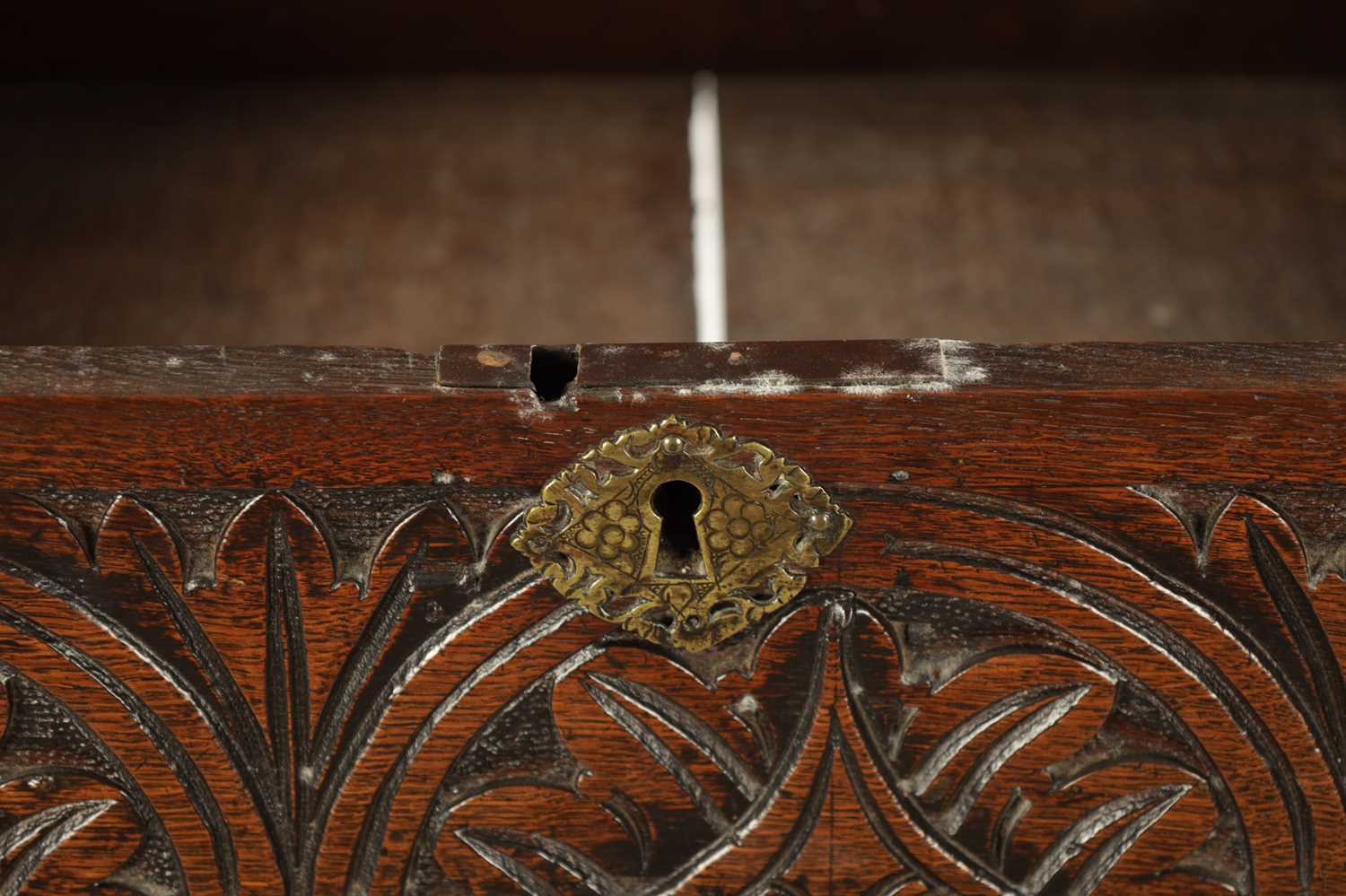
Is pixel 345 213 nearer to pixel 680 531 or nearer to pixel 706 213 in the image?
pixel 706 213

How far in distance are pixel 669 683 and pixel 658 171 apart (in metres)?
0.88

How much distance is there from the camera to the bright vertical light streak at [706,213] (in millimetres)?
1360

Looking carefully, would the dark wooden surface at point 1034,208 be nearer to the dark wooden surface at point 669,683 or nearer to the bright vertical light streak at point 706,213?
the bright vertical light streak at point 706,213

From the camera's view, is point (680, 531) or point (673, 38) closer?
point (680, 531)

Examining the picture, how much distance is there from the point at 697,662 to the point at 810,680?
63 mm

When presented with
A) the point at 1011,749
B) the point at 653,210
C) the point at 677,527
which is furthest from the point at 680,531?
the point at 653,210

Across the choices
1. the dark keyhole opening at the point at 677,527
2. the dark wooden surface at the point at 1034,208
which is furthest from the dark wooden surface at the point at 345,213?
the dark keyhole opening at the point at 677,527

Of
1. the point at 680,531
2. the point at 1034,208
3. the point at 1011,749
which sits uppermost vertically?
the point at 1034,208

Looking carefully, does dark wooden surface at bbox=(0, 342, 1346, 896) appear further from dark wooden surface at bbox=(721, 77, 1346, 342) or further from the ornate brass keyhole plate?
dark wooden surface at bbox=(721, 77, 1346, 342)

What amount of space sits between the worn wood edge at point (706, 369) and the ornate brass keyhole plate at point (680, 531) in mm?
35

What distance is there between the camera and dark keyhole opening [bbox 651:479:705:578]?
2.16 feet

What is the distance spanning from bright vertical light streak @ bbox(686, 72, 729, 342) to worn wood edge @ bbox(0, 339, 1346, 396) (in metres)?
0.71

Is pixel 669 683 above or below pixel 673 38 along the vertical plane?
below

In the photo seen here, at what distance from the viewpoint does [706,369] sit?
0.62 metres
